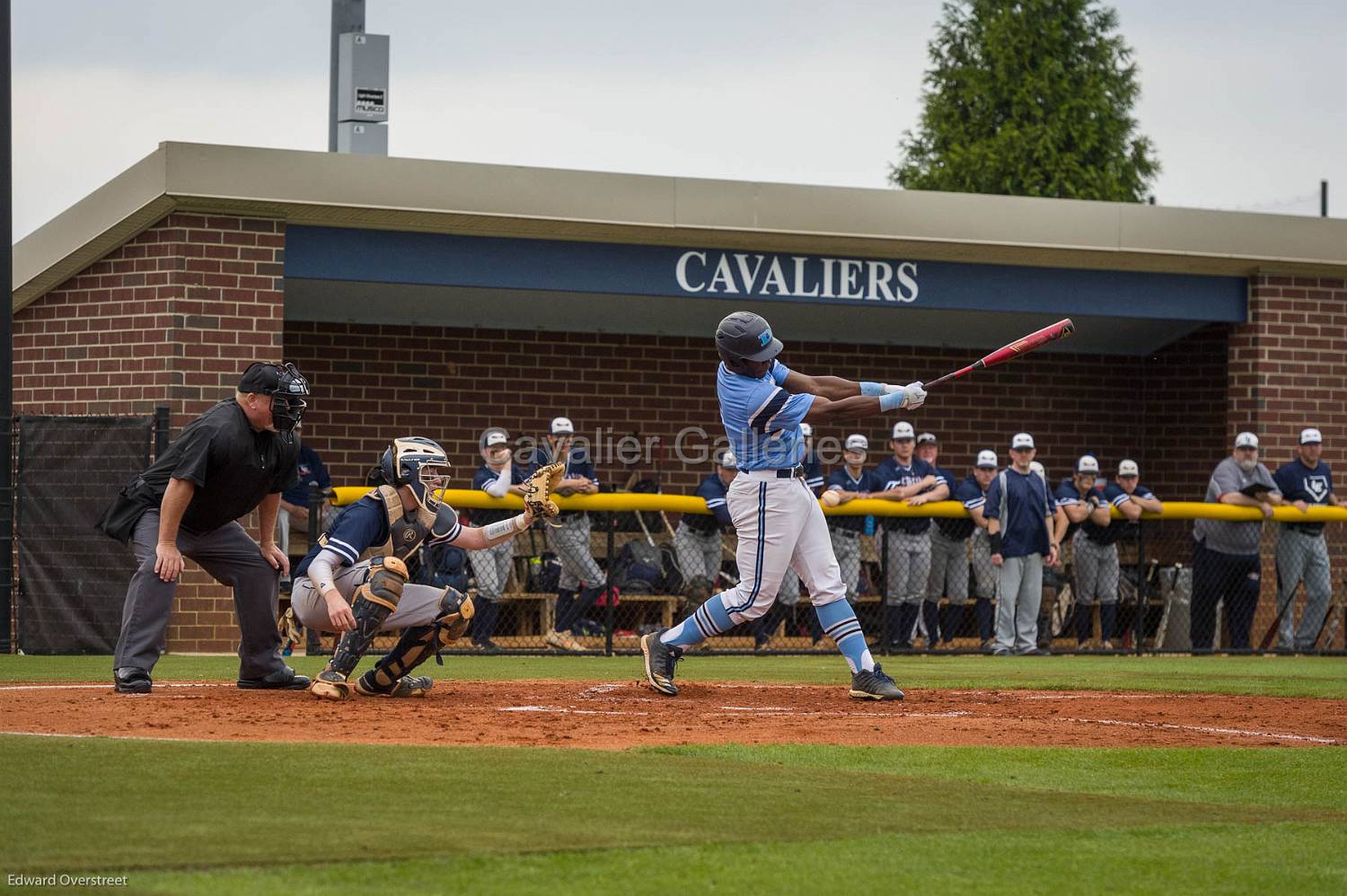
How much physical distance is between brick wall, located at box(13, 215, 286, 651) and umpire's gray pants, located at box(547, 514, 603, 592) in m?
2.71

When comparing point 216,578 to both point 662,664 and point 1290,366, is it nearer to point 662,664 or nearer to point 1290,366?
point 662,664

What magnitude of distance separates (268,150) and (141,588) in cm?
636

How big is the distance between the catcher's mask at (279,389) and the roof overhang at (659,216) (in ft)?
19.3

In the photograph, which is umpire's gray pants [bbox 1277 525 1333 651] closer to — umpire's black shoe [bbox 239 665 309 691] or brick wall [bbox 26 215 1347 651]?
brick wall [bbox 26 215 1347 651]

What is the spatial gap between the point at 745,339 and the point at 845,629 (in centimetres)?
161

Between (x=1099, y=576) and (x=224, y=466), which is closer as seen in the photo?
(x=224, y=466)

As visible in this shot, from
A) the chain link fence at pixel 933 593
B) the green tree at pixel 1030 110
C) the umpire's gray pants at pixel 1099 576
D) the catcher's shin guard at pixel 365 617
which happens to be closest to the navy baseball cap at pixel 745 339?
the catcher's shin guard at pixel 365 617

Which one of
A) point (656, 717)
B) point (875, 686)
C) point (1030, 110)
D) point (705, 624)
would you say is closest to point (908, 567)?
point (875, 686)

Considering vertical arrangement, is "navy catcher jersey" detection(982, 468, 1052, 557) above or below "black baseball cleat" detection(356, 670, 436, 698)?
above

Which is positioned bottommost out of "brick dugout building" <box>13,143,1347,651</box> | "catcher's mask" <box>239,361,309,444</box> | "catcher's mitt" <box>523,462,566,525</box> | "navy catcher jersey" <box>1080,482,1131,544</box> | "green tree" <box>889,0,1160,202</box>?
"navy catcher jersey" <box>1080,482,1131,544</box>

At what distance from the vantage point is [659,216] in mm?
15570

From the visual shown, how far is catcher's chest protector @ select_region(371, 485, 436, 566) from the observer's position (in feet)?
27.2

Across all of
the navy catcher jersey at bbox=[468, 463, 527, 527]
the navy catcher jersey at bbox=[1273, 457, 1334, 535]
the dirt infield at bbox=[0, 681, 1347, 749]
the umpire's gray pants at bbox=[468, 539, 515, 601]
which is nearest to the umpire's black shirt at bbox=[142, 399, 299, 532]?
the dirt infield at bbox=[0, 681, 1347, 749]

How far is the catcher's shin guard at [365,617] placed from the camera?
8125mm
